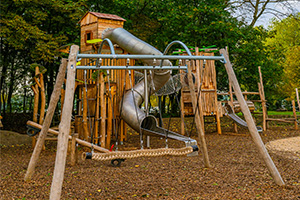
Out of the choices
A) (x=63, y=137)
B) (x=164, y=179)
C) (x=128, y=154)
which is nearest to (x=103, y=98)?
(x=164, y=179)

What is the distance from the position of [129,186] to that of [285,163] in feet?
10.8

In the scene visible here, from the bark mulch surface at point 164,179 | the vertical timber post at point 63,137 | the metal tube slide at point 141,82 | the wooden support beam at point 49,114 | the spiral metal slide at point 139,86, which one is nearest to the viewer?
the vertical timber post at point 63,137

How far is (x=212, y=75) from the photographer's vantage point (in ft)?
34.5

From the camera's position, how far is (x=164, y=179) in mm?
4707

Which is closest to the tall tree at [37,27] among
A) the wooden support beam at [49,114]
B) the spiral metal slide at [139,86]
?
the spiral metal slide at [139,86]

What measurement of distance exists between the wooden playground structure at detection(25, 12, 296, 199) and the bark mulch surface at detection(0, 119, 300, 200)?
0.32 metres

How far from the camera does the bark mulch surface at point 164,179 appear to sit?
3.94m

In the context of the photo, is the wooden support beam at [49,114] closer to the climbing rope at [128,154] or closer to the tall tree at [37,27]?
the climbing rope at [128,154]

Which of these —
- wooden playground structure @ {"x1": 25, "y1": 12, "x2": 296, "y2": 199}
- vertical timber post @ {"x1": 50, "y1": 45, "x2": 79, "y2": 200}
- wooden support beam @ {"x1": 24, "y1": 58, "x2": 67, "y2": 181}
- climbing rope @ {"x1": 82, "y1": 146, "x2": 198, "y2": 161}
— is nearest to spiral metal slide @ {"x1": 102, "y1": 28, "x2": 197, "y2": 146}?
wooden playground structure @ {"x1": 25, "y1": 12, "x2": 296, "y2": 199}

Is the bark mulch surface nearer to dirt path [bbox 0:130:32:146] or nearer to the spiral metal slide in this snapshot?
the spiral metal slide

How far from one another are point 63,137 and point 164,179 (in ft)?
6.36

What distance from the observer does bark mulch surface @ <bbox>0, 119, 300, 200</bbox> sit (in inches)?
155

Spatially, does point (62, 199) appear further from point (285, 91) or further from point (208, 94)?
point (285, 91)

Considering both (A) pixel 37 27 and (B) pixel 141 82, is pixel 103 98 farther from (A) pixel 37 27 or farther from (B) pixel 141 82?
(A) pixel 37 27
